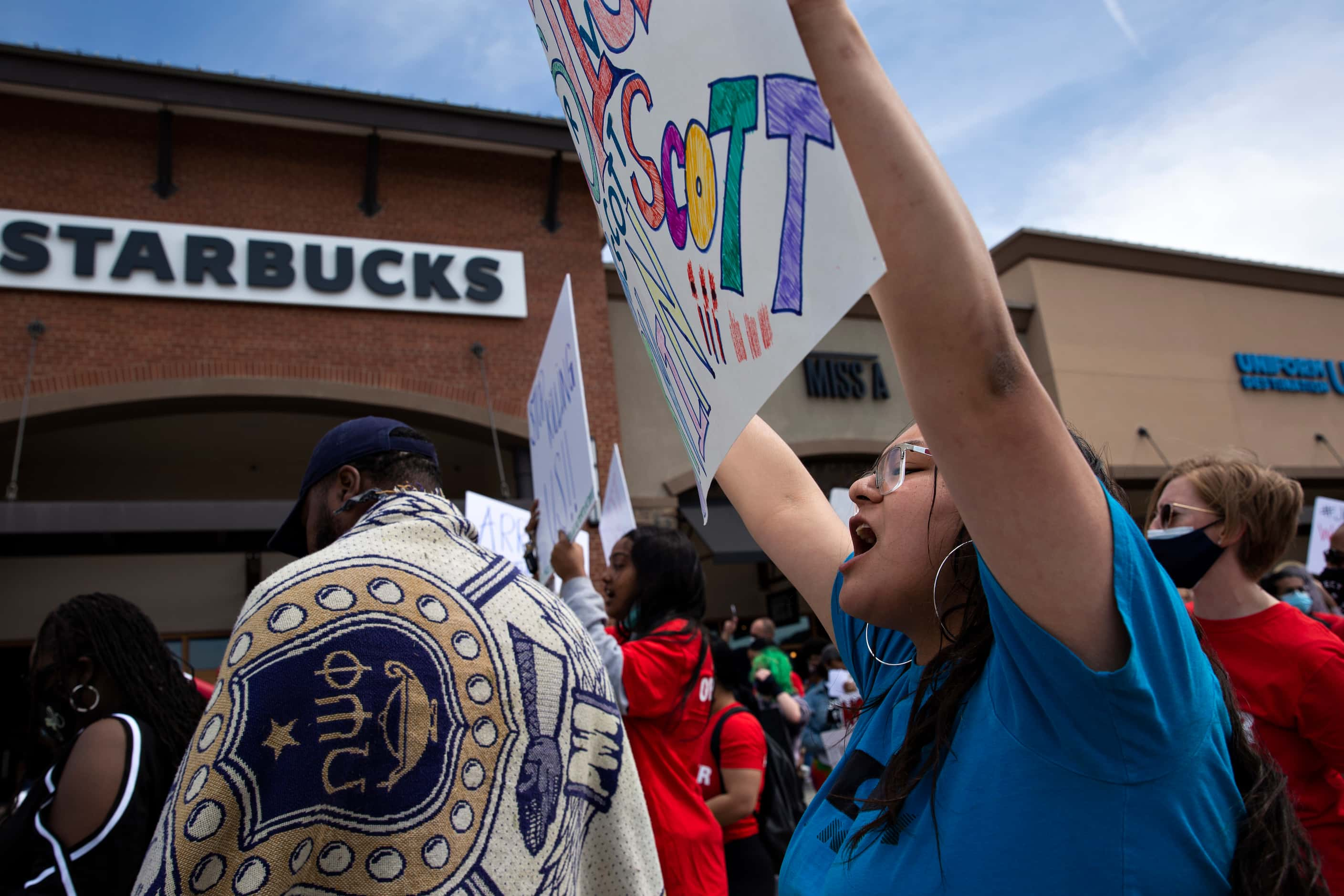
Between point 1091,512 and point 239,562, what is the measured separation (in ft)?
42.5

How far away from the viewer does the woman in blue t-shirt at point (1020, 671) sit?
79cm

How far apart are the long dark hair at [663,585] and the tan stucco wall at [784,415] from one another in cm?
957

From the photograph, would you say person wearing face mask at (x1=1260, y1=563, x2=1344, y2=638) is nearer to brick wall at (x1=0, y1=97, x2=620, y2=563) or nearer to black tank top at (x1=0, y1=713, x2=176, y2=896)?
black tank top at (x1=0, y1=713, x2=176, y2=896)

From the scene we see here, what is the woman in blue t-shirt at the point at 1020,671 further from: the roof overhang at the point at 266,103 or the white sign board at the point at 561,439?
the roof overhang at the point at 266,103

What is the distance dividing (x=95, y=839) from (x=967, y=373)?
7.67 ft

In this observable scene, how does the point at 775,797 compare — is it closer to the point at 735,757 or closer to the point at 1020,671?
the point at 735,757

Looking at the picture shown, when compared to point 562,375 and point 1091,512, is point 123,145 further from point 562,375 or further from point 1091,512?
point 1091,512

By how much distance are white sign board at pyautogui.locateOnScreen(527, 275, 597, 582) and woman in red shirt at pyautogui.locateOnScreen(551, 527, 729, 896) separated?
0.27 metres

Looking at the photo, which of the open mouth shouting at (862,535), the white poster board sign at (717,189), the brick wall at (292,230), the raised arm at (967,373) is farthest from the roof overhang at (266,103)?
the raised arm at (967,373)

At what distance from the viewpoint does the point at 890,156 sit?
78 cm

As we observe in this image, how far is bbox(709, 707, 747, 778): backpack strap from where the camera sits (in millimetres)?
3740

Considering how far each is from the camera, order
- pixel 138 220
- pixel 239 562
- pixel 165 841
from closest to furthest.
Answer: pixel 165 841 → pixel 138 220 → pixel 239 562

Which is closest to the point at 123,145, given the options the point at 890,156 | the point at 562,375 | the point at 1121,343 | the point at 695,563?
the point at 562,375

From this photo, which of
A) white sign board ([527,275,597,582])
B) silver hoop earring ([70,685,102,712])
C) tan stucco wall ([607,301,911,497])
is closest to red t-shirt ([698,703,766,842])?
white sign board ([527,275,597,582])
